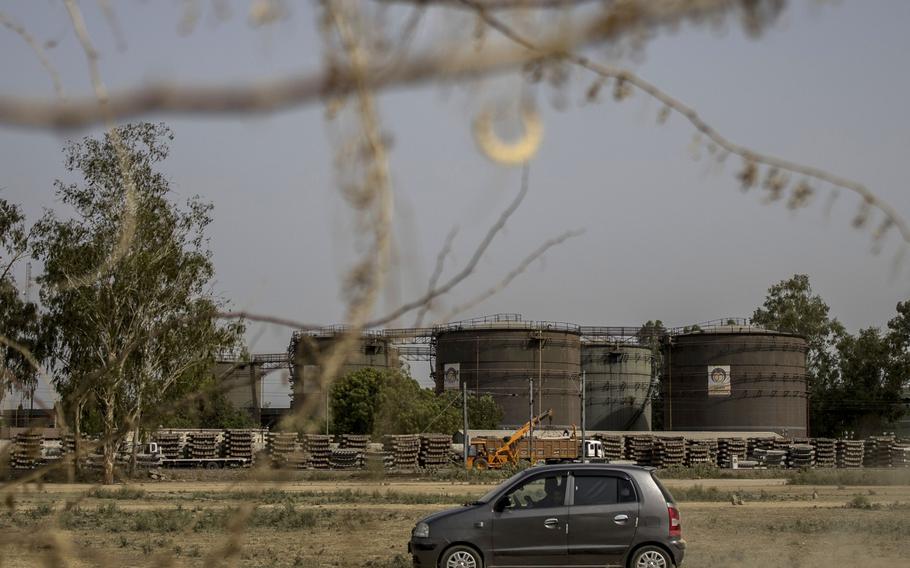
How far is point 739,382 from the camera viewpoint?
82.0 metres

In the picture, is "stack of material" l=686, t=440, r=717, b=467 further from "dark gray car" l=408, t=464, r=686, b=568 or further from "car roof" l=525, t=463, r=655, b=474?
"dark gray car" l=408, t=464, r=686, b=568

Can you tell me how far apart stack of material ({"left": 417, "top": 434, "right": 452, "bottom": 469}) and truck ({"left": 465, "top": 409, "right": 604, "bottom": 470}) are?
139cm

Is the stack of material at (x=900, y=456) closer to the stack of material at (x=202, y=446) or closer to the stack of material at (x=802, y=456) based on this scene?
the stack of material at (x=802, y=456)

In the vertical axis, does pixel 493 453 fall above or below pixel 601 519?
below

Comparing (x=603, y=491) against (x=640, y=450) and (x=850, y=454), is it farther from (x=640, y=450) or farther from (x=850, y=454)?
(x=850, y=454)

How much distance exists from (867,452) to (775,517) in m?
44.4

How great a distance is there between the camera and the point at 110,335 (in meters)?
41.2

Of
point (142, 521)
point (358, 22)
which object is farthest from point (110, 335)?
point (358, 22)

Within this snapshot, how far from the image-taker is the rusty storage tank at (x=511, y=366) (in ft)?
→ 265

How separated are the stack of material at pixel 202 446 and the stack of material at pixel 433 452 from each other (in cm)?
1076

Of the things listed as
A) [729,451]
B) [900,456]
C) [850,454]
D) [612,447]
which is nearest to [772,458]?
[729,451]

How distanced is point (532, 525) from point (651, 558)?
1.52 m

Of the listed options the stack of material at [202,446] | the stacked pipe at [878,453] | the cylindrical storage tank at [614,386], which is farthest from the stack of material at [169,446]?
the cylindrical storage tank at [614,386]

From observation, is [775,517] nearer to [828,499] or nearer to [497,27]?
[828,499]
